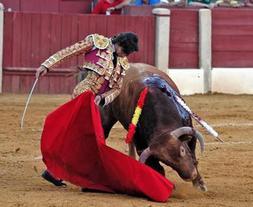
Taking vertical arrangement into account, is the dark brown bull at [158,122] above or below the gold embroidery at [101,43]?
below

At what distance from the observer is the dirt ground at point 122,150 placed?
556 centimetres

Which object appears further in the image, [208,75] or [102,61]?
[208,75]

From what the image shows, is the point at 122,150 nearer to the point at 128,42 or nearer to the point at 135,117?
the point at 135,117

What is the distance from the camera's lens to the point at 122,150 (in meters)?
7.82

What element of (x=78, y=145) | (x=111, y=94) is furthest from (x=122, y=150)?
(x=78, y=145)

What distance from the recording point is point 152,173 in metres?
5.68

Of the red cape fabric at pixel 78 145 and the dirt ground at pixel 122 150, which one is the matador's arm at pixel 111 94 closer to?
the red cape fabric at pixel 78 145

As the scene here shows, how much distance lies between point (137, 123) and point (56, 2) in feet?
24.8

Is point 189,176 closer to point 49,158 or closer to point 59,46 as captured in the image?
point 49,158

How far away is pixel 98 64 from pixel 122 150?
73.0 inches

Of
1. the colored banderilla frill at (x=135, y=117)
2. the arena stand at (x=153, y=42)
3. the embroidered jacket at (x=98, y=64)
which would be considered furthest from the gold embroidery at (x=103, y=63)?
the arena stand at (x=153, y=42)

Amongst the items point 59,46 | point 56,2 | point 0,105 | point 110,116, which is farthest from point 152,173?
point 56,2

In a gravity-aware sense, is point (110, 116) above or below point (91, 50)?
below

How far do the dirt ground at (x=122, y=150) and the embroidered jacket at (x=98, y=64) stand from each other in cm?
66
